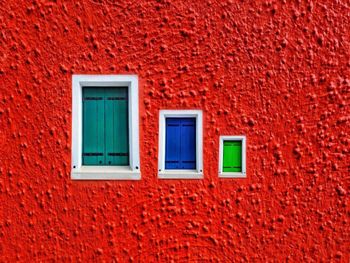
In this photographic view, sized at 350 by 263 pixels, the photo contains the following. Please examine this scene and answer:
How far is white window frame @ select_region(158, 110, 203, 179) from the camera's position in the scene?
5.77ft

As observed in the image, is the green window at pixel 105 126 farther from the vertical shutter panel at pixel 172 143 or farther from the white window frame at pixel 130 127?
the vertical shutter panel at pixel 172 143

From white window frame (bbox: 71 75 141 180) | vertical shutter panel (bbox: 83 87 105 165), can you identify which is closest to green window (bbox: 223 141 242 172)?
white window frame (bbox: 71 75 141 180)

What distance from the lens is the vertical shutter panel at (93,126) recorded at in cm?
181

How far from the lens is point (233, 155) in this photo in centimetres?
177

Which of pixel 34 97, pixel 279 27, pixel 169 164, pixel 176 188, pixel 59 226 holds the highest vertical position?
pixel 279 27

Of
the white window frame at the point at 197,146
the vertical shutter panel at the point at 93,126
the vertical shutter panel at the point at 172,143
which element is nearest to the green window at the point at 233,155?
the white window frame at the point at 197,146

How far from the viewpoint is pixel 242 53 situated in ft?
5.78

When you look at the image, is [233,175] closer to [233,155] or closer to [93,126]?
[233,155]

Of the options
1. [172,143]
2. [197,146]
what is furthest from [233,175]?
[172,143]

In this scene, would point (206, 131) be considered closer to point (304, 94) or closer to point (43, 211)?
point (304, 94)

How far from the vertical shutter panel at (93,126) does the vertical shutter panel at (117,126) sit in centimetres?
3

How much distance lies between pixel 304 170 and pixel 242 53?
0.66 metres

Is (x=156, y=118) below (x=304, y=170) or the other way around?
the other way around

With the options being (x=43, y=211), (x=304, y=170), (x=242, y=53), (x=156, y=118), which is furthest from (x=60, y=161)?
(x=304, y=170)
